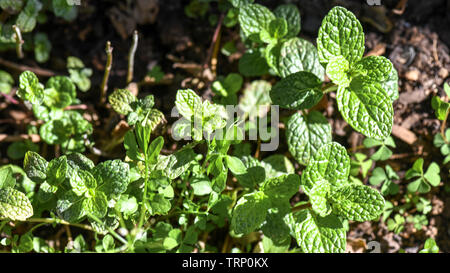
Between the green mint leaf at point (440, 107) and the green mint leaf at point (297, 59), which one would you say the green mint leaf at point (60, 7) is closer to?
the green mint leaf at point (297, 59)

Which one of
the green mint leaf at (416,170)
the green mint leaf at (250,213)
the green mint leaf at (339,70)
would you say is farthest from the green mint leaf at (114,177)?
the green mint leaf at (416,170)

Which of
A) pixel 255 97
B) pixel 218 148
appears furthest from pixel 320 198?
pixel 255 97

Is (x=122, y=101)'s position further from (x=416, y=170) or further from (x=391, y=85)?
(x=416, y=170)

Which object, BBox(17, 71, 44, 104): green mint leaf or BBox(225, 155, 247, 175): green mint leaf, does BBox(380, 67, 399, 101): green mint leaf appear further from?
BBox(17, 71, 44, 104): green mint leaf

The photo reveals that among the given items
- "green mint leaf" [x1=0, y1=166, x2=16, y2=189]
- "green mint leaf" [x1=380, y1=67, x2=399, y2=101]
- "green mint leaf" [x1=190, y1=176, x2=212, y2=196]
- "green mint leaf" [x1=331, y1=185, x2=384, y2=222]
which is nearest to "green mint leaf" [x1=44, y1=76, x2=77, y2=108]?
"green mint leaf" [x1=0, y1=166, x2=16, y2=189]

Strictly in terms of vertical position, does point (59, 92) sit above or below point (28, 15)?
below
